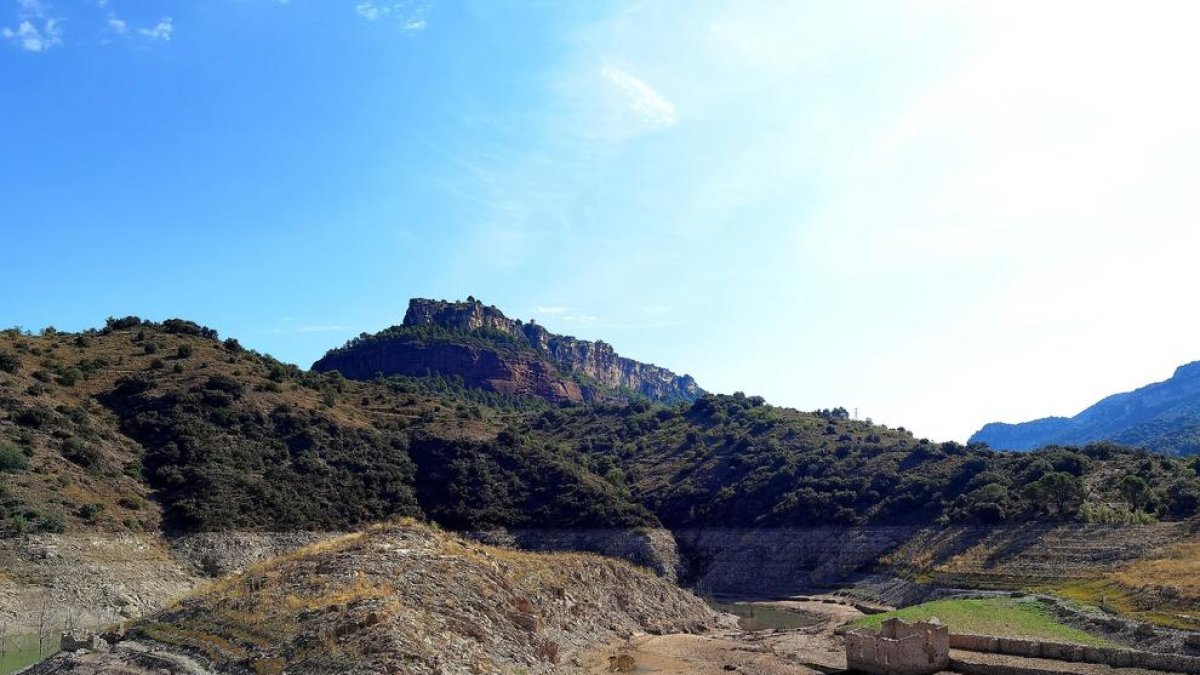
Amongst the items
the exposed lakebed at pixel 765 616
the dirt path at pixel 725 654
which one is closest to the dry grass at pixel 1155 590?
the dirt path at pixel 725 654

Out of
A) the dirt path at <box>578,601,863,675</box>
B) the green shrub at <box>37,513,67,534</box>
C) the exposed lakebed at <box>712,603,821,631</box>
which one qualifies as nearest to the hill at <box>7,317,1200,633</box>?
the green shrub at <box>37,513,67,534</box>

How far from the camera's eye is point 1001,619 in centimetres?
3981

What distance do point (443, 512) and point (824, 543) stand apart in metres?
36.3

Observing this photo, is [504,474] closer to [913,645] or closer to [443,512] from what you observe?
[443,512]

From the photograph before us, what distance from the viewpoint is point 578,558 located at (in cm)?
4622

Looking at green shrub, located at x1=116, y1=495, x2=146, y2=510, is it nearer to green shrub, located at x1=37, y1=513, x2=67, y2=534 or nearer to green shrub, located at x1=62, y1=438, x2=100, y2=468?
green shrub, located at x1=62, y1=438, x2=100, y2=468

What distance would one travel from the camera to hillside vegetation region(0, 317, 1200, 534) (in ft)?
184

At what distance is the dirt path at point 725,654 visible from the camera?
34094mm

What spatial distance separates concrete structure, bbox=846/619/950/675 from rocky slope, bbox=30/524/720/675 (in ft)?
40.3

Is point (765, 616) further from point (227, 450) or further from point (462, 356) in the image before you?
point (462, 356)

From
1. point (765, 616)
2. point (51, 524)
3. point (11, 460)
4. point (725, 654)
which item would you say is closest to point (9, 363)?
point (11, 460)

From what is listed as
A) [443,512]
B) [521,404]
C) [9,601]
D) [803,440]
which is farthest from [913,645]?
[521,404]

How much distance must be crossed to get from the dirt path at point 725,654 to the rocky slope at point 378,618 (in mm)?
1619

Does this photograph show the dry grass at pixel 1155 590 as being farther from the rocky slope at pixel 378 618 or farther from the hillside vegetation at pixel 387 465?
the rocky slope at pixel 378 618
